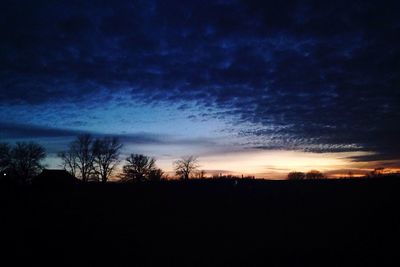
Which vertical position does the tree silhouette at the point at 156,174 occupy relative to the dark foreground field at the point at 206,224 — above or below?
above

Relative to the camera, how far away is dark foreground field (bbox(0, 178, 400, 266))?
1273 centimetres

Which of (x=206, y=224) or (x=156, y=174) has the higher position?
(x=156, y=174)

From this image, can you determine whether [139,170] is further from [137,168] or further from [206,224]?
[206,224]

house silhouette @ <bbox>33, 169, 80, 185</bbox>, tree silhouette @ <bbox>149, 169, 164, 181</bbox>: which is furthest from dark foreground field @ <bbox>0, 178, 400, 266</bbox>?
tree silhouette @ <bbox>149, 169, 164, 181</bbox>

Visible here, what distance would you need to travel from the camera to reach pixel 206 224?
1922 centimetres

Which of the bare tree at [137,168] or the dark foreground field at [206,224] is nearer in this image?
the dark foreground field at [206,224]

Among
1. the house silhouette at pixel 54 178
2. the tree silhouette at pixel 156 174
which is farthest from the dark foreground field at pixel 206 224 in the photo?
the tree silhouette at pixel 156 174

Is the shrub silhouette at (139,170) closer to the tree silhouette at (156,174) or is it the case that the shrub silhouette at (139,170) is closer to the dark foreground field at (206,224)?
the tree silhouette at (156,174)

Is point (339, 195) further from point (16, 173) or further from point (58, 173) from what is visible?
point (16, 173)

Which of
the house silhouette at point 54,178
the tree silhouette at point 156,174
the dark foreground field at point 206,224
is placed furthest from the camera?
the tree silhouette at point 156,174

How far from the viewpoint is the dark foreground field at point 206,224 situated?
1273cm

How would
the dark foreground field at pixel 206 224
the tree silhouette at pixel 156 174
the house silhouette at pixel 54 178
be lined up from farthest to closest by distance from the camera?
the tree silhouette at pixel 156 174 < the house silhouette at pixel 54 178 < the dark foreground field at pixel 206 224

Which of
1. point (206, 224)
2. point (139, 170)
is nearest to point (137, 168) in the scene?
point (139, 170)

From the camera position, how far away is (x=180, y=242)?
604 inches
